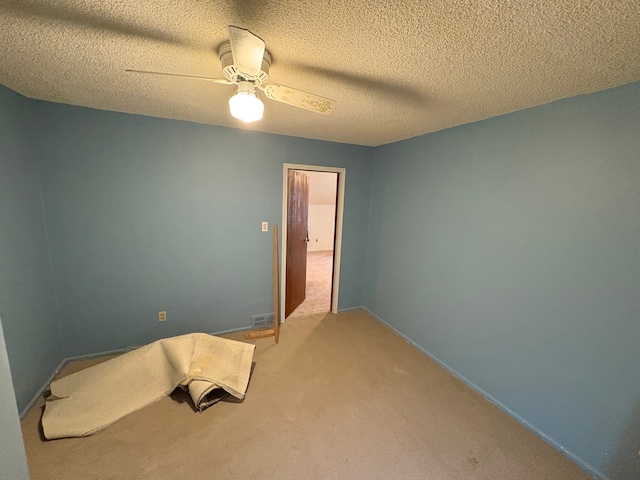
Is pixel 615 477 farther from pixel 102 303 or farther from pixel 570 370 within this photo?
pixel 102 303

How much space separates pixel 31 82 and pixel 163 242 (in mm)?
1401

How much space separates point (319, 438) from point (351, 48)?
7.56 ft

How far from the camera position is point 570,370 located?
5.23 feet

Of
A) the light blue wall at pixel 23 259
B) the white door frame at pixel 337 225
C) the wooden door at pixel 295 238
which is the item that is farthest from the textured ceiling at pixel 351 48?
the wooden door at pixel 295 238

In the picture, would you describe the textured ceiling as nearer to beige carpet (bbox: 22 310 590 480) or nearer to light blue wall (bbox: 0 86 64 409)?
light blue wall (bbox: 0 86 64 409)

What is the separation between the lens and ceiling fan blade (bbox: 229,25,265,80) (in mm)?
893

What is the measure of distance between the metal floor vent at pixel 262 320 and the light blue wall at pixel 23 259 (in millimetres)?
1740

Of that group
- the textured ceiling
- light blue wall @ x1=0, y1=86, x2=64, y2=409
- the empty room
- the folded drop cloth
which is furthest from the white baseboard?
light blue wall @ x1=0, y1=86, x2=64, y2=409

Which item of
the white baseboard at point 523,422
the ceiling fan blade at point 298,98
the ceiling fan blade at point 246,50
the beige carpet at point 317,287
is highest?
the ceiling fan blade at point 246,50

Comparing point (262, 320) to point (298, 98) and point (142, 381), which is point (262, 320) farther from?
point (298, 98)

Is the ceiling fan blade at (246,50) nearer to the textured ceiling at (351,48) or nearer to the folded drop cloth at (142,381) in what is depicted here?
the textured ceiling at (351,48)

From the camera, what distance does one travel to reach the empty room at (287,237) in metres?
1.08

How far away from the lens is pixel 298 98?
1215mm

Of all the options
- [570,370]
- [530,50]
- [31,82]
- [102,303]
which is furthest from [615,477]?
[31,82]
